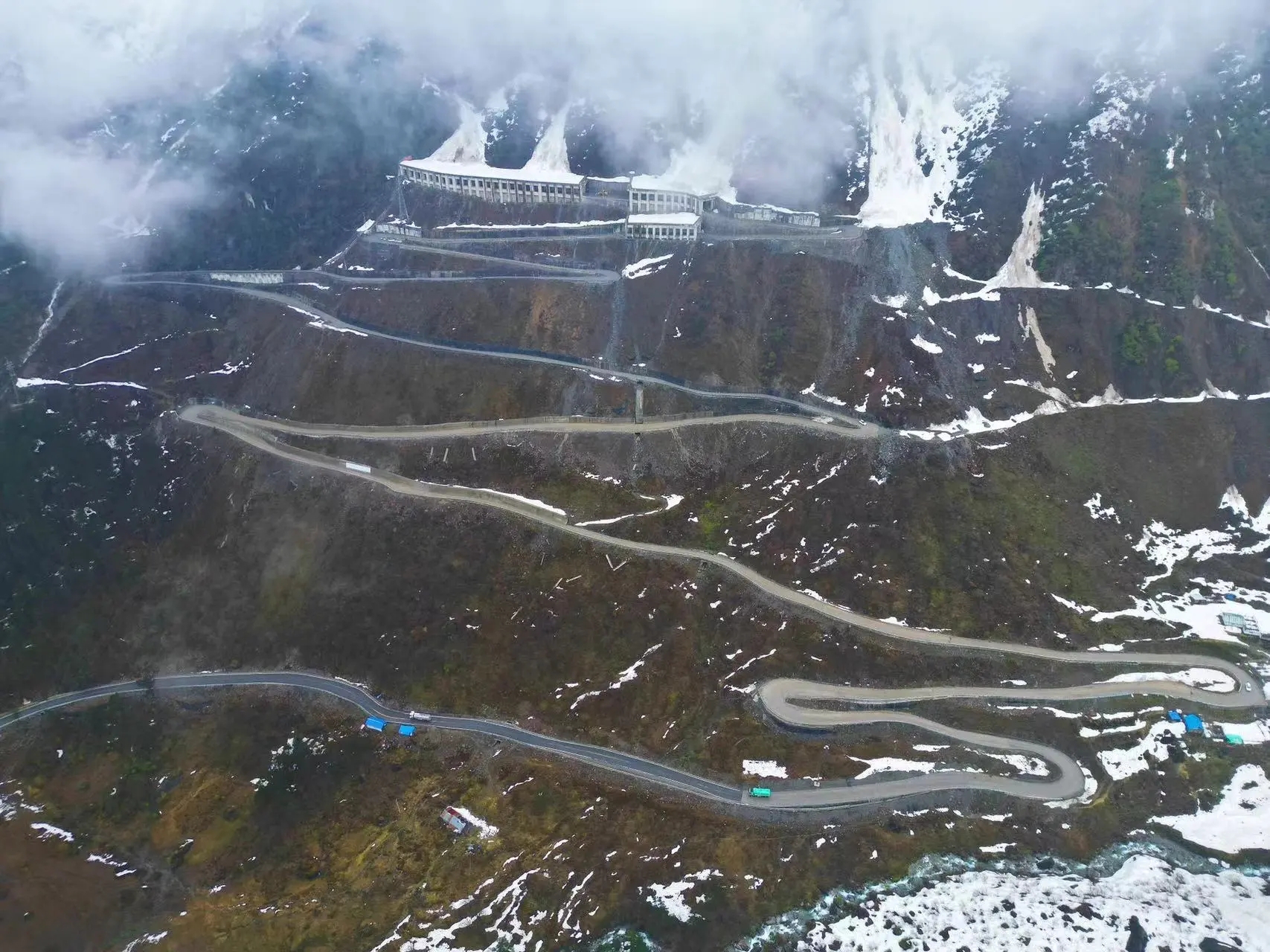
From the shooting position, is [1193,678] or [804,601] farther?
[804,601]

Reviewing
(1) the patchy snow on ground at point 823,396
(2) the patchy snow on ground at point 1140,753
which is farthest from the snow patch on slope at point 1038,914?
(1) the patchy snow on ground at point 823,396

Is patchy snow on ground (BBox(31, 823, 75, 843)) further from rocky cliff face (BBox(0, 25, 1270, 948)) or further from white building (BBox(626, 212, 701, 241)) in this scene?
white building (BBox(626, 212, 701, 241))

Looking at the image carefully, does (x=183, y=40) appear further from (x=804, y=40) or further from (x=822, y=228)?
(x=822, y=228)

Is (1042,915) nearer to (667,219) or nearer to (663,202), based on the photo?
(667,219)

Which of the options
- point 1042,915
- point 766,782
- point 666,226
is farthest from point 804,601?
point 666,226

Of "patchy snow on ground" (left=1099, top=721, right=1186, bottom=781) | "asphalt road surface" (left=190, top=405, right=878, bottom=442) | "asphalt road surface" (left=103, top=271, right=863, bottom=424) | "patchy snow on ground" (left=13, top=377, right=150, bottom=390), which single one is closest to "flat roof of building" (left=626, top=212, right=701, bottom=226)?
"asphalt road surface" (left=103, top=271, right=863, bottom=424)

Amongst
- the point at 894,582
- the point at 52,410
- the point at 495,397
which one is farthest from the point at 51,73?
the point at 894,582
